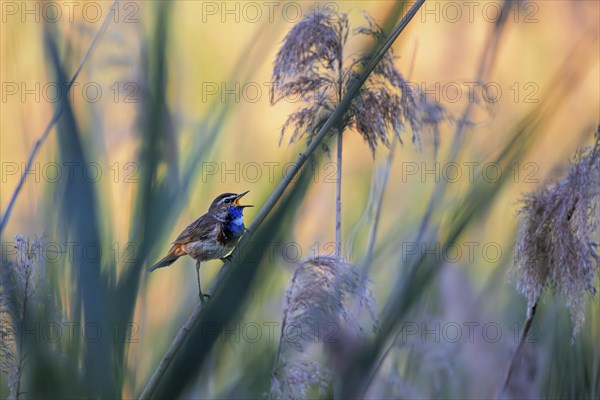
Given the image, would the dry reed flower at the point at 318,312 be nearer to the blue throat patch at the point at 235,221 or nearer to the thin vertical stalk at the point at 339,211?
the thin vertical stalk at the point at 339,211

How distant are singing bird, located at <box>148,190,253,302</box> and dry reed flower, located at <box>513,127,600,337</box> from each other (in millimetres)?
619

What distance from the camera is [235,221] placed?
5.87ft

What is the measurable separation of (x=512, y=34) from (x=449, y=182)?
0.86 metres

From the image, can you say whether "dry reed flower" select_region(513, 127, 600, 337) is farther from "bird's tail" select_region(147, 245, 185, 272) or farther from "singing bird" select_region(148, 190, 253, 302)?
"bird's tail" select_region(147, 245, 185, 272)

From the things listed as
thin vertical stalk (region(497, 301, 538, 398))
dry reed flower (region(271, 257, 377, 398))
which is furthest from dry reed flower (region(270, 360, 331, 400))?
thin vertical stalk (region(497, 301, 538, 398))

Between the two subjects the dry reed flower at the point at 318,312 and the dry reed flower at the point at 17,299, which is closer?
the dry reed flower at the point at 17,299

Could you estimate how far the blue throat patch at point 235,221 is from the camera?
69.1 inches

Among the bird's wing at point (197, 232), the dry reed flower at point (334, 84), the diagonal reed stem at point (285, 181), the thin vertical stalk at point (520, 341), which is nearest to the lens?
the diagonal reed stem at point (285, 181)

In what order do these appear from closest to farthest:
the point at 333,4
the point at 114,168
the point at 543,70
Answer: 1. the point at 114,168
2. the point at 333,4
3. the point at 543,70

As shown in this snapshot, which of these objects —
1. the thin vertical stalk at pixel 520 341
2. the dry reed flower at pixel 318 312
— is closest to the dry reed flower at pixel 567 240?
the thin vertical stalk at pixel 520 341

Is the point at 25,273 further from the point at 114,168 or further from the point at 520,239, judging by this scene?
the point at 520,239

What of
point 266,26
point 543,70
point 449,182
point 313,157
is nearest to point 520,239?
point 449,182

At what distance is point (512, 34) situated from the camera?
2.22 meters

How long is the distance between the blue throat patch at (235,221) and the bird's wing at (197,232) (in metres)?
0.03
